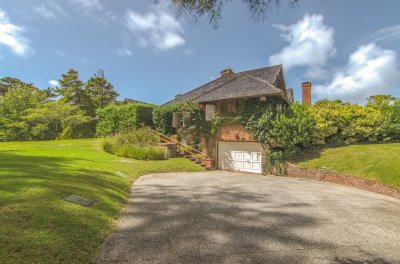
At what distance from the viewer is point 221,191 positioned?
9.16m

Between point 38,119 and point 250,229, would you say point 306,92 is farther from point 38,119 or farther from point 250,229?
point 38,119

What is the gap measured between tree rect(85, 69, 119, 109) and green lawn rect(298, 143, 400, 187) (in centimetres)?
3170

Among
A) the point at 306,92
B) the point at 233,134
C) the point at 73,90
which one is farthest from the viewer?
the point at 73,90

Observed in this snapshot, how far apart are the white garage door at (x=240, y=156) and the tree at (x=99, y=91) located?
24.9 meters

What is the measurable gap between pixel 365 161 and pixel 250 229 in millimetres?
10581

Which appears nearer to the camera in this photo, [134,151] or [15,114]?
[134,151]

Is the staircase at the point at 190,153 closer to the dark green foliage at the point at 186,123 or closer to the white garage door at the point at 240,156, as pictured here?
the dark green foliage at the point at 186,123

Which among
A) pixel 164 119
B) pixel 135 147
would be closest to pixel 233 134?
pixel 135 147

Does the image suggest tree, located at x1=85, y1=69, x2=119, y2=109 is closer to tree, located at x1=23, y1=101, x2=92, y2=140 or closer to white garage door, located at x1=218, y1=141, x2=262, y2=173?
tree, located at x1=23, y1=101, x2=92, y2=140

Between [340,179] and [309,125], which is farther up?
[309,125]

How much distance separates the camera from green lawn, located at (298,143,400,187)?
37.1 feet

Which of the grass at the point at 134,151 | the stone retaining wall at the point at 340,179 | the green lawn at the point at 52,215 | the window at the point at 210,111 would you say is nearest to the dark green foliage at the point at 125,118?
the grass at the point at 134,151

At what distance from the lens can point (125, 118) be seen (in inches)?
927

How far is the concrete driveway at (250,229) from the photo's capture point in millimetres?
4160
